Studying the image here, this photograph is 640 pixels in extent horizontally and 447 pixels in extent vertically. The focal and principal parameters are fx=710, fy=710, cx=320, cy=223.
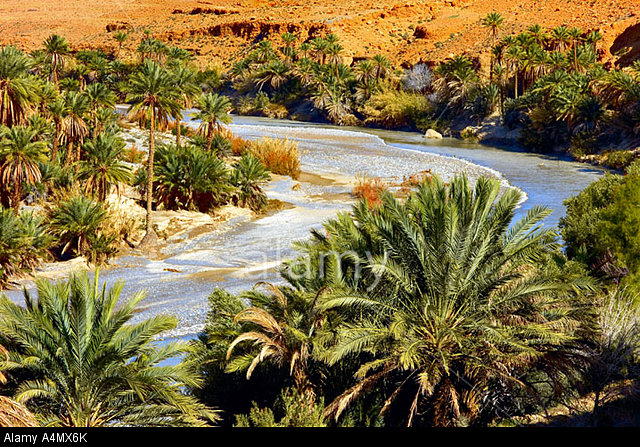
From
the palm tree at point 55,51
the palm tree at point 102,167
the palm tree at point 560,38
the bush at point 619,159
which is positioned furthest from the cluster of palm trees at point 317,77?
the palm tree at point 102,167

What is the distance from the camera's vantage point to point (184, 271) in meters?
19.9

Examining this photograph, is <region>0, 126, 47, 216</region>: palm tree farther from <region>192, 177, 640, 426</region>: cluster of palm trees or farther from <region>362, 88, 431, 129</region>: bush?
<region>362, 88, 431, 129</region>: bush

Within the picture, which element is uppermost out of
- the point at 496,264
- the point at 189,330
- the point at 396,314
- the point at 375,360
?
the point at 496,264

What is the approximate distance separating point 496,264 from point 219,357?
16.0 ft

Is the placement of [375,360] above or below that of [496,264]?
below

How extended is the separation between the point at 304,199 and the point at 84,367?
774 inches

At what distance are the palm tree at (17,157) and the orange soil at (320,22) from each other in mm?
49304

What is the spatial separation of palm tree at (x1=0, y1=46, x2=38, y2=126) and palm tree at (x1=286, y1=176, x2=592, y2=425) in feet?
45.8

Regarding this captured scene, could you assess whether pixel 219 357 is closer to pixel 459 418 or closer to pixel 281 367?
pixel 281 367

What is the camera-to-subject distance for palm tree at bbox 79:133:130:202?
2336 centimetres

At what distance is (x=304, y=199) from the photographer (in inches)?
1147

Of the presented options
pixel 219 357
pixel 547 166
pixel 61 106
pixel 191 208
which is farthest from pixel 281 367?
pixel 547 166

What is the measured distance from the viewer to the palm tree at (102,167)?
23.4m

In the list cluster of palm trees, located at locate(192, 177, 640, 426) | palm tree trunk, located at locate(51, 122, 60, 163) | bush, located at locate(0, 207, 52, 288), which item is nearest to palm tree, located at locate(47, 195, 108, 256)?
bush, located at locate(0, 207, 52, 288)
